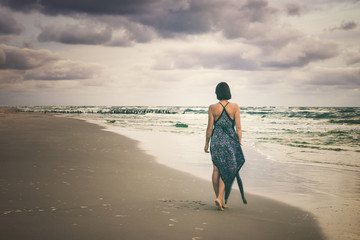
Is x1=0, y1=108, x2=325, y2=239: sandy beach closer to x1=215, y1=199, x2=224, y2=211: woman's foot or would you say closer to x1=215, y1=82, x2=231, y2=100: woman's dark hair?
x1=215, y1=199, x2=224, y2=211: woman's foot

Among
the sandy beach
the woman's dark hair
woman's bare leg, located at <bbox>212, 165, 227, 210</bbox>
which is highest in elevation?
the woman's dark hair

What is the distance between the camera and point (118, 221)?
4289 millimetres

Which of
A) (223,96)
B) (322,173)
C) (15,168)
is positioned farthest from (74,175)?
(322,173)

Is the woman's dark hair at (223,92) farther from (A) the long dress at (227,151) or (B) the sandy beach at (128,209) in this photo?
(B) the sandy beach at (128,209)

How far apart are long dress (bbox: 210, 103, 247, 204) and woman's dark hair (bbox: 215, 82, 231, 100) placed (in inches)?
7.4

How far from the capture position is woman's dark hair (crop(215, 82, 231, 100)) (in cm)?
517

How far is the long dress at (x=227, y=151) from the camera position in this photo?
5.13 metres

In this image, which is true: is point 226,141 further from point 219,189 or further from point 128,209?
point 128,209

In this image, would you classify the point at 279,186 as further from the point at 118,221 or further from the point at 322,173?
the point at 118,221

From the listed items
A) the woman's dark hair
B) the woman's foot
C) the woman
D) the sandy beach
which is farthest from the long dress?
the sandy beach

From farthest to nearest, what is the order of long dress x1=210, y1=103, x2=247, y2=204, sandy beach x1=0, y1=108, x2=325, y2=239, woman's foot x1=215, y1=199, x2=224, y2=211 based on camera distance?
long dress x1=210, y1=103, x2=247, y2=204 → woman's foot x1=215, y1=199, x2=224, y2=211 → sandy beach x1=0, y1=108, x2=325, y2=239

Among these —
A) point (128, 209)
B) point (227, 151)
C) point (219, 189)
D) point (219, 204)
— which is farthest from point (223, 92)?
point (128, 209)

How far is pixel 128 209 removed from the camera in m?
4.86

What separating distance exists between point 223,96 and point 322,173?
5.06 meters
